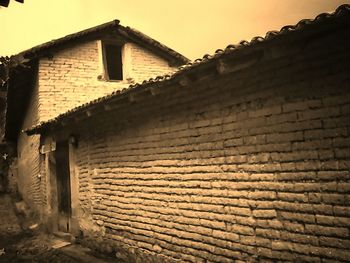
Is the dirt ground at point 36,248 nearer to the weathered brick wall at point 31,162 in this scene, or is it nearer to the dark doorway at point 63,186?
the dark doorway at point 63,186

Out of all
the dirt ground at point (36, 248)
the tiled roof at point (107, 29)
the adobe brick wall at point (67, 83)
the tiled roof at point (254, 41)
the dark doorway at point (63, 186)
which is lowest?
the dirt ground at point (36, 248)

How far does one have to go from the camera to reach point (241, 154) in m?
4.10

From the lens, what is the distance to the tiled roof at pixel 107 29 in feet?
33.1

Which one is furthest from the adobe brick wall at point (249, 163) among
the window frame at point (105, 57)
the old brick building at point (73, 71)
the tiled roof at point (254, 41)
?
the window frame at point (105, 57)

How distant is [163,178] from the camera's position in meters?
5.29

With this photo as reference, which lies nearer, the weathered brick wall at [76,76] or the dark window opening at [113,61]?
the weathered brick wall at [76,76]

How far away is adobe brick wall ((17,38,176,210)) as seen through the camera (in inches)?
410

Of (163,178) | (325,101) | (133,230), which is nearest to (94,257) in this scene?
(133,230)

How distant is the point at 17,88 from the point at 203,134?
939 centimetres

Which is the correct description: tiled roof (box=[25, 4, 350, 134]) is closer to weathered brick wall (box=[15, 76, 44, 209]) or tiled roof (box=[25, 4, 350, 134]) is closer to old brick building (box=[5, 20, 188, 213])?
old brick building (box=[5, 20, 188, 213])

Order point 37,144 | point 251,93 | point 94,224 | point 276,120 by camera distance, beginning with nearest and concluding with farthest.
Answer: point 276,120, point 251,93, point 94,224, point 37,144

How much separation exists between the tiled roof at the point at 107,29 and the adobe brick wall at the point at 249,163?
19.3 ft

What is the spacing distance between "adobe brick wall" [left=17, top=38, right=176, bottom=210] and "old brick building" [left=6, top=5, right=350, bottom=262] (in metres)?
4.74

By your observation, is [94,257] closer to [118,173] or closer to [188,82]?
[118,173]
